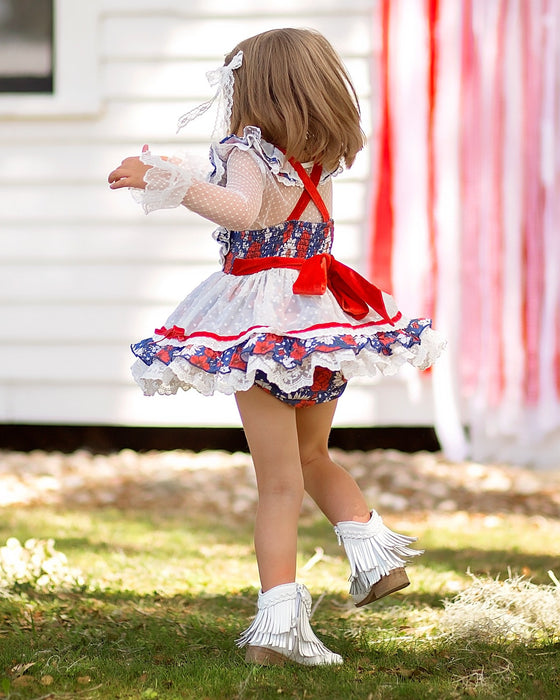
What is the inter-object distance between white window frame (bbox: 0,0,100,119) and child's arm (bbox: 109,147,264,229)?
3058 millimetres

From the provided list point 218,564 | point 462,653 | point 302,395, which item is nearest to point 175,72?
point 218,564

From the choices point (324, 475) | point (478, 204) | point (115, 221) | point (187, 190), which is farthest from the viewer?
point (115, 221)

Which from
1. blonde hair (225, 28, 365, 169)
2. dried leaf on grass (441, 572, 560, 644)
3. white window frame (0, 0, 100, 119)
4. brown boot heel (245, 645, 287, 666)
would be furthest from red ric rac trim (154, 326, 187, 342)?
white window frame (0, 0, 100, 119)

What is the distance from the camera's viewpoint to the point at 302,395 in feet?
7.25

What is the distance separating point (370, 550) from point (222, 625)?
515mm

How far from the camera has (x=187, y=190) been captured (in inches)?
80.7

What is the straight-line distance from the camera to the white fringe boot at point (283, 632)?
2129 mm

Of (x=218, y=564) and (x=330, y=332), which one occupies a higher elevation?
(x=330, y=332)

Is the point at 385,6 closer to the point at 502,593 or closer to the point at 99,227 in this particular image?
the point at 99,227

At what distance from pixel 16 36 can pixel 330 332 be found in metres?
3.77

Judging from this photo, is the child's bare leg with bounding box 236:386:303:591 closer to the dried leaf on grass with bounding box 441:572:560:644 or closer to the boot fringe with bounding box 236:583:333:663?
the boot fringe with bounding box 236:583:333:663

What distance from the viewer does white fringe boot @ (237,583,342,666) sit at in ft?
6.98

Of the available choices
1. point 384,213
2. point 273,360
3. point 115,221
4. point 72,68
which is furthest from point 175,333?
point 72,68

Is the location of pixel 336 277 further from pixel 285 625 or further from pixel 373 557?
pixel 285 625
